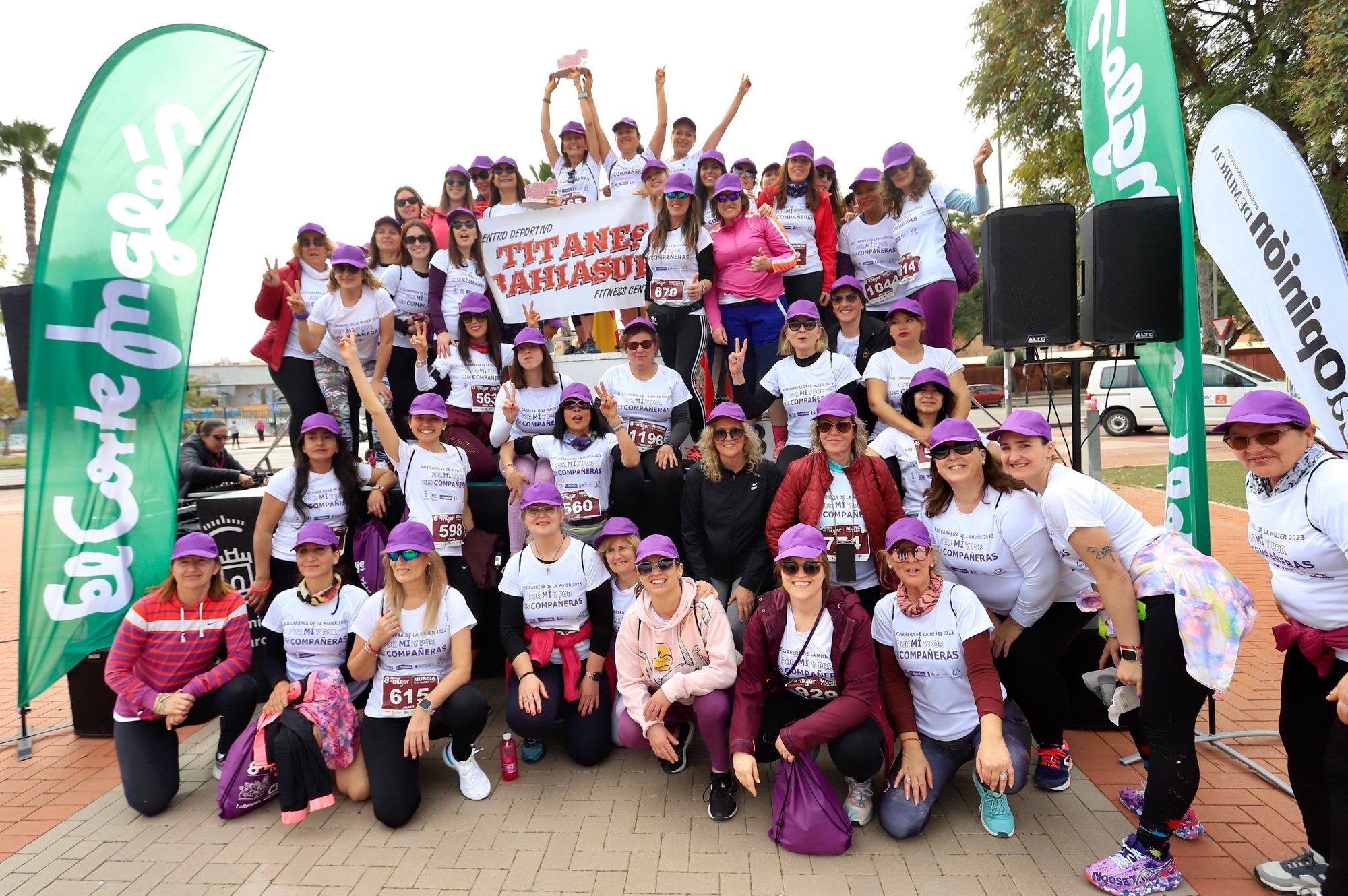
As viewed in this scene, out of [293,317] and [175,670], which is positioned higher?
[293,317]

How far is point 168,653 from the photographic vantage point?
4.19m

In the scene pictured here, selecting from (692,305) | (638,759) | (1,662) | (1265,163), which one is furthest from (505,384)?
(1,662)

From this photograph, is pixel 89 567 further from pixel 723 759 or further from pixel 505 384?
pixel 723 759

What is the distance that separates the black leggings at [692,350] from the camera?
19.6ft

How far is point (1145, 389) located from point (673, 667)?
62.8 feet

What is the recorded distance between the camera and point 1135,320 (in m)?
4.11

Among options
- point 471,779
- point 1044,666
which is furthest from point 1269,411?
point 471,779

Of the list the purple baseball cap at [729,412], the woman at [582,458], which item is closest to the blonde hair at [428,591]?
the woman at [582,458]

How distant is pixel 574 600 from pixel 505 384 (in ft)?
5.68

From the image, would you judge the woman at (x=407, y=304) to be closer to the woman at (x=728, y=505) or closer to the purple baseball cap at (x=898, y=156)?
the woman at (x=728, y=505)

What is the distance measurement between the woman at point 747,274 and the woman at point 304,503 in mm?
2945

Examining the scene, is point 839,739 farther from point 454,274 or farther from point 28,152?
point 28,152

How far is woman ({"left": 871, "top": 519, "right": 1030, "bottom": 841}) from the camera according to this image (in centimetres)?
348

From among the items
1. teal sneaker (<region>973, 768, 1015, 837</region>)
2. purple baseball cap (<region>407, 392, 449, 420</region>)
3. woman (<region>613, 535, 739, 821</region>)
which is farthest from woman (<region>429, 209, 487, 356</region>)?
teal sneaker (<region>973, 768, 1015, 837</region>)
